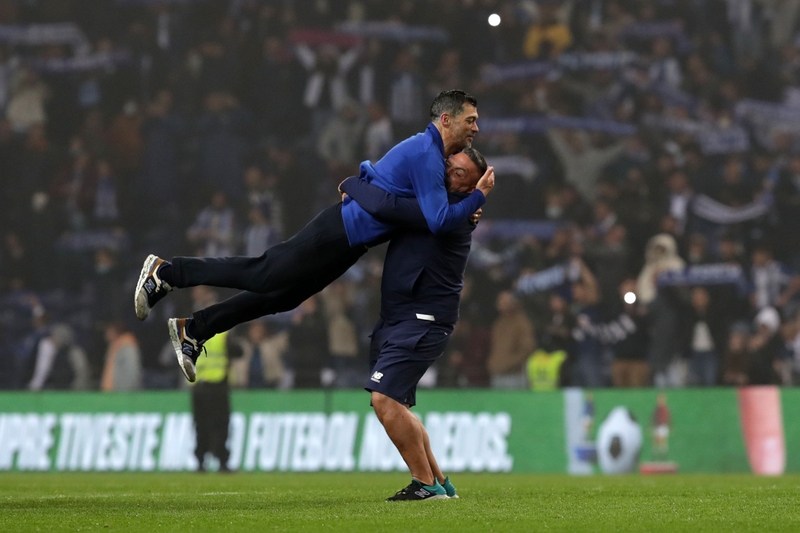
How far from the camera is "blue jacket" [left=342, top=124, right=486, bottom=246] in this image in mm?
7852

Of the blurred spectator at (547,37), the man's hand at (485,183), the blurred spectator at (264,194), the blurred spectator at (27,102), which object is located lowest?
the man's hand at (485,183)

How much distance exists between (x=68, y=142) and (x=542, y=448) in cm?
1064

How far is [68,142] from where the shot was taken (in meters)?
22.2

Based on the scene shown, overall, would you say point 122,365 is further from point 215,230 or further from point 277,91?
point 277,91

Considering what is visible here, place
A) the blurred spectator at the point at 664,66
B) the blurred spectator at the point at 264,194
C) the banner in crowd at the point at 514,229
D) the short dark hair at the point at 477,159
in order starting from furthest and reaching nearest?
the blurred spectator at the point at 664,66 → the blurred spectator at the point at 264,194 → the banner in crowd at the point at 514,229 → the short dark hair at the point at 477,159

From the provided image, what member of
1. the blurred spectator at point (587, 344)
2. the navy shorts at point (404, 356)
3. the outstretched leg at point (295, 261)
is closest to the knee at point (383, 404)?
the navy shorts at point (404, 356)

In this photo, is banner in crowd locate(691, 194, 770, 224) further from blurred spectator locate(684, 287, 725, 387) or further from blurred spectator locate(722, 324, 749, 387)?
blurred spectator locate(722, 324, 749, 387)

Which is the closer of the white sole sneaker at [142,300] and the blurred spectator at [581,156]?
the white sole sneaker at [142,300]

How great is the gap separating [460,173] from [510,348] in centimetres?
975

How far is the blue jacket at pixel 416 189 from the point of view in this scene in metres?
7.85

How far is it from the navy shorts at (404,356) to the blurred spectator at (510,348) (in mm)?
9139

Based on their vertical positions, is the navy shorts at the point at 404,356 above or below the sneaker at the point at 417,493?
above

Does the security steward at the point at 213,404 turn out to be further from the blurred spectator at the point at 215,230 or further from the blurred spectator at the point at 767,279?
the blurred spectator at the point at 767,279

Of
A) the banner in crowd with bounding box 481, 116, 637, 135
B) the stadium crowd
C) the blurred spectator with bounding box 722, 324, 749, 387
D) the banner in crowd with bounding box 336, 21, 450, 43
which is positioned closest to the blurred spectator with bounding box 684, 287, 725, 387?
the stadium crowd
